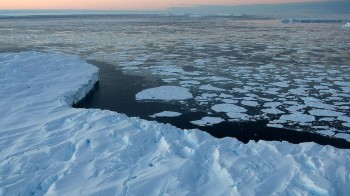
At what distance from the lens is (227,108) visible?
7227 millimetres

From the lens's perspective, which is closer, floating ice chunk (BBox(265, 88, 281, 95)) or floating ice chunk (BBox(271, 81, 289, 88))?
floating ice chunk (BBox(265, 88, 281, 95))

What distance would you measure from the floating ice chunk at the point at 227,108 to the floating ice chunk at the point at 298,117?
868 millimetres

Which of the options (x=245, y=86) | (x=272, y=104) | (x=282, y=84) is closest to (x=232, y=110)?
(x=272, y=104)

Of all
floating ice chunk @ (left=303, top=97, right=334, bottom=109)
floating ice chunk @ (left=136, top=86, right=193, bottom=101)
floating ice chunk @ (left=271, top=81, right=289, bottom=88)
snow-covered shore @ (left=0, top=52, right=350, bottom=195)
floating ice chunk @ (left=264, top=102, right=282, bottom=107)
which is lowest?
floating ice chunk @ (left=264, top=102, right=282, bottom=107)

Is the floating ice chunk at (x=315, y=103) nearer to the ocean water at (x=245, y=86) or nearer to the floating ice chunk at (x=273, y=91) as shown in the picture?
the ocean water at (x=245, y=86)

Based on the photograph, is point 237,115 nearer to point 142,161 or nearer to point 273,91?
point 273,91

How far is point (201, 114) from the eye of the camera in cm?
689

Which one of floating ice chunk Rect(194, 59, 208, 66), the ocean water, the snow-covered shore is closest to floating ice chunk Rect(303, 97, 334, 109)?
the ocean water

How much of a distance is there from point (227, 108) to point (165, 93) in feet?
5.96

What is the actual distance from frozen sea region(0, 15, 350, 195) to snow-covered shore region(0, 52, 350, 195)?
0.01m

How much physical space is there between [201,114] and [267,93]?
2315mm

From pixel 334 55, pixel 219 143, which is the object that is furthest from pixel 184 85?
pixel 334 55

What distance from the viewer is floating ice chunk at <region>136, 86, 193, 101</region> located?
8031mm

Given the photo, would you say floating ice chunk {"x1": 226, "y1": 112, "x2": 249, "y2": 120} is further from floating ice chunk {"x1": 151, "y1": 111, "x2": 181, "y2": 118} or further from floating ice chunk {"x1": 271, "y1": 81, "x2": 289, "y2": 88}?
floating ice chunk {"x1": 271, "y1": 81, "x2": 289, "y2": 88}
